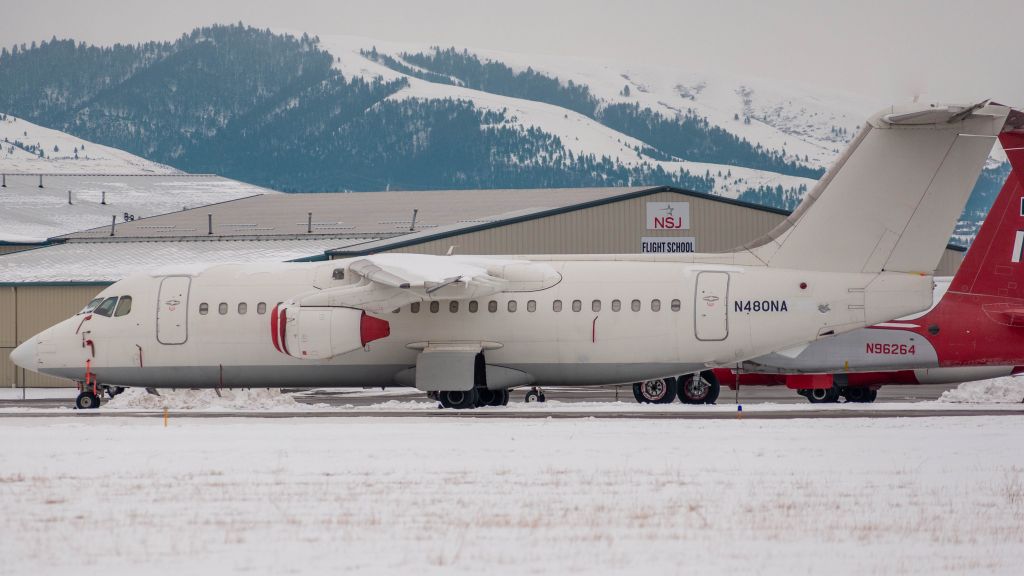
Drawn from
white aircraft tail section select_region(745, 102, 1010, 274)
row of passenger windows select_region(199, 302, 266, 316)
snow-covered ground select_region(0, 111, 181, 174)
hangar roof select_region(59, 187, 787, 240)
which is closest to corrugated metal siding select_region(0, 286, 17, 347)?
hangar roof select_region(59, 187, 787, 240)

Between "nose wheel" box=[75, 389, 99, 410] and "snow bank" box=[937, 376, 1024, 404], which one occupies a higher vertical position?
"snow bank" box=[937, 376, 1024, 404]

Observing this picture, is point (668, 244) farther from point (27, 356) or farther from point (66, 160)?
point (66, 160)

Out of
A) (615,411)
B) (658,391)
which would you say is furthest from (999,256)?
(615,411)

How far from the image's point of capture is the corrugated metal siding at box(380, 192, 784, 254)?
47094 millimetres

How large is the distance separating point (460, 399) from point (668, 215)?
64.8 ft

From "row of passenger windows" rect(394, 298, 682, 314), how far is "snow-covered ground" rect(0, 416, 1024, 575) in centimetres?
536

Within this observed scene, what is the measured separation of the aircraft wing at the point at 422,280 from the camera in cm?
2997

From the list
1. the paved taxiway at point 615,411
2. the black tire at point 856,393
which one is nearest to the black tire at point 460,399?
the paved taxiway at point 615,411

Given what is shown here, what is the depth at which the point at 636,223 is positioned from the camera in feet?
162

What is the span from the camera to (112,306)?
33.7m

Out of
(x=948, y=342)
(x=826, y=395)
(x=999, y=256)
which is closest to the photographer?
(x=948, y=342)

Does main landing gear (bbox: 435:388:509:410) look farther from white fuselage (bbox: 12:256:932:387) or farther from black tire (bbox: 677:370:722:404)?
black tire (bbox: 677:370:722:404)

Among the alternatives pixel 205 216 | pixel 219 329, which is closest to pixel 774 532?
pixel 219 329

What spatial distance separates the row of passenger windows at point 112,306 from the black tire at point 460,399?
8582 mm
